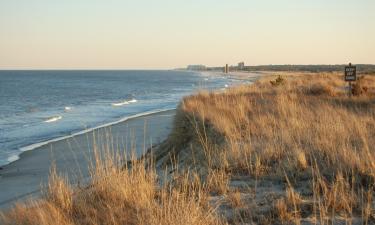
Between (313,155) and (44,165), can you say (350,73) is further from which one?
(313,155)

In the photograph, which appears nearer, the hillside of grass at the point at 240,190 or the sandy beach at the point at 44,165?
the hillside of grass at the point at 240,190

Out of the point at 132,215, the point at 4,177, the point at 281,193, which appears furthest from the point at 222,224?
the point at 4,177

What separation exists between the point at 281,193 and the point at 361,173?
120 centimetres

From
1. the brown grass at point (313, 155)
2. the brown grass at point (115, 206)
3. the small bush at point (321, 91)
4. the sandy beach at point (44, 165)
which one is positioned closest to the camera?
the brown grass at point (115, 206)

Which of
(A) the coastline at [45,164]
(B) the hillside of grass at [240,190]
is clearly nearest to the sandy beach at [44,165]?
(A) the coastline at [45,164]

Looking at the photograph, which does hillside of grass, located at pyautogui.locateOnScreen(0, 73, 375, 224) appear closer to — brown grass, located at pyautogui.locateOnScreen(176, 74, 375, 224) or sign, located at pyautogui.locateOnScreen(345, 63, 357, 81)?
brown grass, located at pyautogui.locateOnScreen(176, 74, 375, 224)

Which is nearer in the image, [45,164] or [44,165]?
[44,165]

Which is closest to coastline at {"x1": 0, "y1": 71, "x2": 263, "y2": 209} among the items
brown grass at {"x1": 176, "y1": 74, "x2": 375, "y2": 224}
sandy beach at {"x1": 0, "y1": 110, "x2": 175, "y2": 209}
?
sandy beach at {"x1": 0, "y1": 110, "x2": 175, "y2": 209}

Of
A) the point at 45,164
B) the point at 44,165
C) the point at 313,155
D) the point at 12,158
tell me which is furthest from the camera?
the point at 12,158

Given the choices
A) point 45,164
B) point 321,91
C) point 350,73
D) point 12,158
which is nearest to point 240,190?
point 45,164

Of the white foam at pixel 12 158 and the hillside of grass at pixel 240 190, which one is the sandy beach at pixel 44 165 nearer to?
the white foam at pixel 12 158

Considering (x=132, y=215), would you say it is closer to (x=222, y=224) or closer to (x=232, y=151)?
(x=222, y=224)

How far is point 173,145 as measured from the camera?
34.1ft

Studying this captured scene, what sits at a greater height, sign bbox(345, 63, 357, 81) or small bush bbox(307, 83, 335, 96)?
sign bbox(345, 63, 357, 81)
